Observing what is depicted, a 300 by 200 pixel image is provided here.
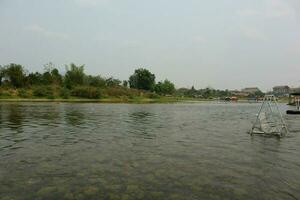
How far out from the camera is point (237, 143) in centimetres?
2048

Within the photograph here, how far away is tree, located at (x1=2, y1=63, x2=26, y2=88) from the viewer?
126 metres

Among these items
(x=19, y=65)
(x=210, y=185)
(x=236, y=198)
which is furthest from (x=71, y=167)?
(x=19, y=65)

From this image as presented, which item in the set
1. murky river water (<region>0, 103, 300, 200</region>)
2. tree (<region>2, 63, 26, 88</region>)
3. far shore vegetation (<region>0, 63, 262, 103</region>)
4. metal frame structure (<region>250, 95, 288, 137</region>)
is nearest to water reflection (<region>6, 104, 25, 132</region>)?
murky river water (<region>0, 103, 300, 200</region>)

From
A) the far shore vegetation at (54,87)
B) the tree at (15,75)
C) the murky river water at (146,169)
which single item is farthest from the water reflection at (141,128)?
the tree at (15,75)

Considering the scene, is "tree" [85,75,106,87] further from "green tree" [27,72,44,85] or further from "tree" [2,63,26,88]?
"tree" [2,63,26,88]

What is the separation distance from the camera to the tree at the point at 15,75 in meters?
126

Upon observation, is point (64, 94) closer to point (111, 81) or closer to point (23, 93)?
point (23, 93)

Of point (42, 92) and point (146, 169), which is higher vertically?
point (42, 92)

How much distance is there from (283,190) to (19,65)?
141063 millimetres

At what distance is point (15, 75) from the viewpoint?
Answer: 125250mm

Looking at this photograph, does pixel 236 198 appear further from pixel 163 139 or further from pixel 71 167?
pixel 163 139

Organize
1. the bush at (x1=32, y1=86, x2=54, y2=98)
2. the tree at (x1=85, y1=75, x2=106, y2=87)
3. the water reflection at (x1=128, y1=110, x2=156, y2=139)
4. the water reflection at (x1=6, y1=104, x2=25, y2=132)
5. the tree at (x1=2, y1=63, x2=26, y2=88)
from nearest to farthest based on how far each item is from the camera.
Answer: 1. the water reflection at (x1=128, y1=110, x2=156, y2=139)
2. the water reflection at (x1=6, y1=104, x2=25, y2=132)
3. the bush at (x1=32, y1=86, x2=54, y2=98)
4. the tree at (x1=2, y1=63, x2=26, y2=88)
5. the tree at (x1=85, y1=75, x2=106, y2=87)

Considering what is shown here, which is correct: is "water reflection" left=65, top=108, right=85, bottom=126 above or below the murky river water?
above

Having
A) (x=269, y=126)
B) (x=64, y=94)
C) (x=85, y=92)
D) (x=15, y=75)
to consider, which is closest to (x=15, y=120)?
(x=269, y=126)
